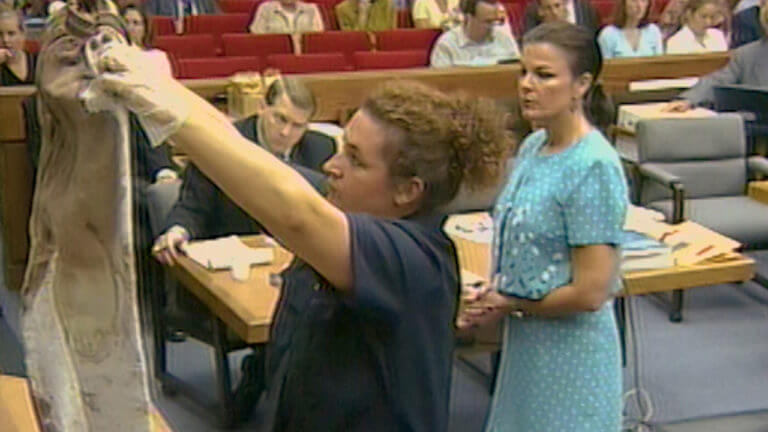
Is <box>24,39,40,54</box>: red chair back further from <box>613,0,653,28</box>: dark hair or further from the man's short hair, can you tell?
<box>613,0,653,28</box>: dark hair

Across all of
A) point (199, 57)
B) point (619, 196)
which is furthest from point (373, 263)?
point (199, 57)

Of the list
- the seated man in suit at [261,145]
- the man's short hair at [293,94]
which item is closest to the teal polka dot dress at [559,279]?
the seated man in suit at [261,145]

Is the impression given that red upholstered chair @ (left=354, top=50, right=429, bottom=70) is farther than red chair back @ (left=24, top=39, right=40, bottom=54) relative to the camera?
Yes

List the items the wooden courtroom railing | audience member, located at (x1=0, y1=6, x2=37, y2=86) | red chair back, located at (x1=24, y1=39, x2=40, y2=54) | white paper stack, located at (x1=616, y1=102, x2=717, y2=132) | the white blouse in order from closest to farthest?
red chair back, located at (x1=24, y1=39, x2=40, y2=54)
audience member, located at (x1=0, y1=6, x2=37, y2=86)
the wooden courtroom railing
white paper stack, located at (x1=616, y1=102, x2=717, y2=132)
the white blouse

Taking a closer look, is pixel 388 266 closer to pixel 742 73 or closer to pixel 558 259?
pixel 558 259

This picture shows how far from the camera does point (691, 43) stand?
623 centimetres

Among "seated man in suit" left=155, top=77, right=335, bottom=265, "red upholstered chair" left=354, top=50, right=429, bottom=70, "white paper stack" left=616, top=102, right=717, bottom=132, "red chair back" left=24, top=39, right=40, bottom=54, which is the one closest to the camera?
"red chair back" left=24, top=39, right=40, bottom=54

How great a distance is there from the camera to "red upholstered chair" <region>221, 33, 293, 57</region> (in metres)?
6.54

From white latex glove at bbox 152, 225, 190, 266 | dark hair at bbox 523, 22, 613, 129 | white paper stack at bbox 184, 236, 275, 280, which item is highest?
dark hair at bbox 523, 22, 613, 129

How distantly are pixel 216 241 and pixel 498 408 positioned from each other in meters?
1.22

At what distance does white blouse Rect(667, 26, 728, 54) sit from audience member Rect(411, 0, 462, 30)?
5.43 feet

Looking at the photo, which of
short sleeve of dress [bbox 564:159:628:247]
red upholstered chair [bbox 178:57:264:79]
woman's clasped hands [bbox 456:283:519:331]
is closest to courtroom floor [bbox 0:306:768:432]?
woman's clasped hands [bbox 456:283:519:331]

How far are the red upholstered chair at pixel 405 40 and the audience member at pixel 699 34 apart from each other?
149 cm

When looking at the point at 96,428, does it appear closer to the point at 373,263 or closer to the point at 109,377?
the point at 109,377
